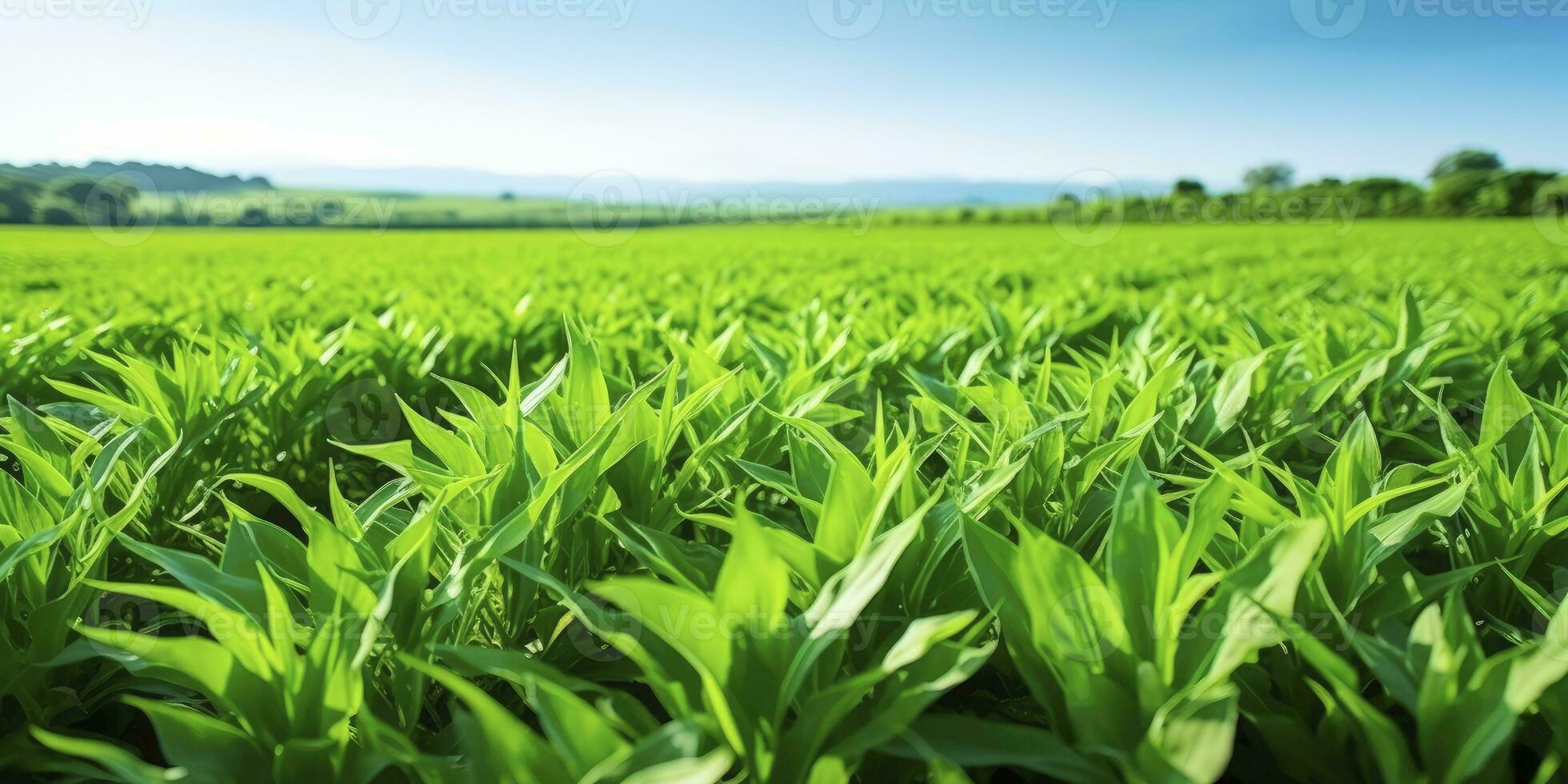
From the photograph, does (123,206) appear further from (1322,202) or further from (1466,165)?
(1466,165)

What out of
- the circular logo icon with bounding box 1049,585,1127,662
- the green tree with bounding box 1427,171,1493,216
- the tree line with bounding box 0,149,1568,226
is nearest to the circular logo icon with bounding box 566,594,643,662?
the circular logo icon with bounding box 1049,585,1127,662

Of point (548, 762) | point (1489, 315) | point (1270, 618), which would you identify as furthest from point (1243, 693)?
point (1489, 315)

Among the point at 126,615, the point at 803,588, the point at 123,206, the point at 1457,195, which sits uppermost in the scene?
the point at 1457,195

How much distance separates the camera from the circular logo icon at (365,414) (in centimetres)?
263

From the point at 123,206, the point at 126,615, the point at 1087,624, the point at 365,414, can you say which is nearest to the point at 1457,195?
the point at 123,206

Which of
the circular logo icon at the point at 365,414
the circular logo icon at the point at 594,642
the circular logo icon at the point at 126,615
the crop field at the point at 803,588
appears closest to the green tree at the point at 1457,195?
the crop field at the point at 803,588

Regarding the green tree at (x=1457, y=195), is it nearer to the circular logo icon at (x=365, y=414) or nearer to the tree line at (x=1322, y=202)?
the tree line at (x=1322, y=202)

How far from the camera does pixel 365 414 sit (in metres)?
2.75

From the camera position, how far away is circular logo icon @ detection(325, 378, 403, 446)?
263 cm

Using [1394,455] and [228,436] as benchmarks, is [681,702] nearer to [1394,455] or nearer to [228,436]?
[228,436]

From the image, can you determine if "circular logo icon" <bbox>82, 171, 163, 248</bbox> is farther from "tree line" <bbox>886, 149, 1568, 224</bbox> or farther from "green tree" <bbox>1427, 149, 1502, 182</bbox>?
"green tree" <bbox>1427, 149, 1502, 182</bbox>

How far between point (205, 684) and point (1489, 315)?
13.6ft

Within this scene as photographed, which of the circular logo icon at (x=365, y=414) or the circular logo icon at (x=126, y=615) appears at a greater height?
the circular logo icon at (x=365, y=414)

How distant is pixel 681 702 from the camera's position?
2.84ft
